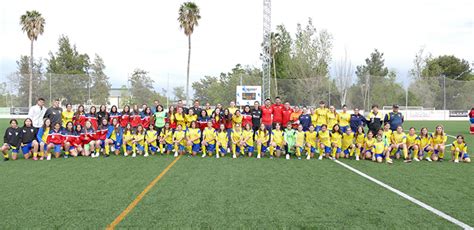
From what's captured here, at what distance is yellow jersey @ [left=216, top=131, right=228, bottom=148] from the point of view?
29.8 ft

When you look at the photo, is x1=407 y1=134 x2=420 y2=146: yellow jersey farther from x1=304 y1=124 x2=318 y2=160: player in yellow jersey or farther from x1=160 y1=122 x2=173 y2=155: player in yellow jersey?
x1=160 y1=122 x2=173 y2=155: player in yellow jersey

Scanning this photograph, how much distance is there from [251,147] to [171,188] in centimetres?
396

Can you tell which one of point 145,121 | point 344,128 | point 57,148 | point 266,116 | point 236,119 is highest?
point 266,116

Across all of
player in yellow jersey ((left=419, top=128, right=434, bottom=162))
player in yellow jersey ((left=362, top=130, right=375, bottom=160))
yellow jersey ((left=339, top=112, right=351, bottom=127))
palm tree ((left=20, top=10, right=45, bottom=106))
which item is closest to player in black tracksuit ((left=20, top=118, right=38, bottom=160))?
yellow jersey ((left=339, top=112, right=351, bottom=127))

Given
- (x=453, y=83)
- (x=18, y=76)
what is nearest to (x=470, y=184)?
(x=453, y=83)

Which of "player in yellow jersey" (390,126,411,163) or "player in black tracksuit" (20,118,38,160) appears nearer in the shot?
"player in black tracksuit" (20,118,38,160)

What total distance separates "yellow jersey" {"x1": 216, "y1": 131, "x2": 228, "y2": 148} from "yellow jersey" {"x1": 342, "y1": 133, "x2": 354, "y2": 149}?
3306mm

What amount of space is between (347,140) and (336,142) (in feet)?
1.17

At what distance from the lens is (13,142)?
8.40m

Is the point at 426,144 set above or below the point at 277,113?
below

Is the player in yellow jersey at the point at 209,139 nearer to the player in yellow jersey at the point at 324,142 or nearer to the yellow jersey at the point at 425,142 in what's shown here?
the player in yellow jersey at the point at 324,142

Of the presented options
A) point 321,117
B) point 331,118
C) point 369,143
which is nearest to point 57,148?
point 321,117

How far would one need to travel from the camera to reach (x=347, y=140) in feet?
29.7

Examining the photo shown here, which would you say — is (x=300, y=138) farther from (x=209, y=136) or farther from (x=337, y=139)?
(x=209, y=136)
